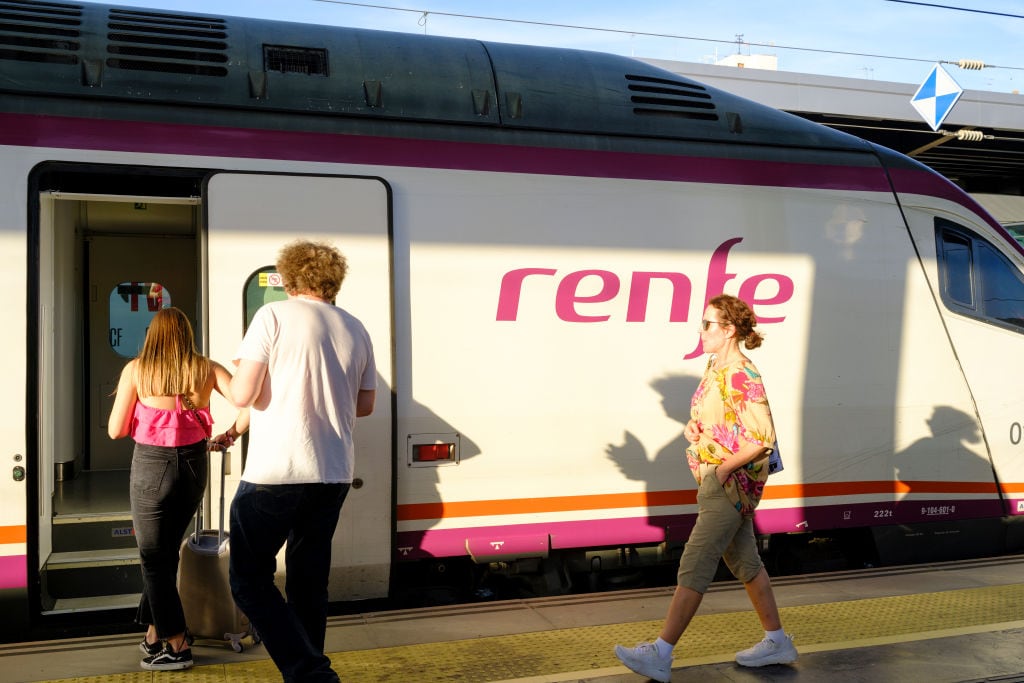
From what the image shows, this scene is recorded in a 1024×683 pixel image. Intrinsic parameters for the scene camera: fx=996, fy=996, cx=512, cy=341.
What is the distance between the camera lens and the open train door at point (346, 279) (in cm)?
457

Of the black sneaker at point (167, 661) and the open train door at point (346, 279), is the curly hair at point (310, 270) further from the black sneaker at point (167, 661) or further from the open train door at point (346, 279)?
the black sneaker at point (167, 661)

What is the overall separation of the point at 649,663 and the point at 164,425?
2161 mm

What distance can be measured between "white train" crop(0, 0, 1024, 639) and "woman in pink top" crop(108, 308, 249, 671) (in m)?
0.55

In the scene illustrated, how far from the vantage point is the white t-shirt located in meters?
3.44

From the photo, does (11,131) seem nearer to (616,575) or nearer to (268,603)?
(268,603)

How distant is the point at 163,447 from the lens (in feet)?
13.2

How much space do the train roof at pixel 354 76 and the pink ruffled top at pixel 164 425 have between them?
1.49 meters

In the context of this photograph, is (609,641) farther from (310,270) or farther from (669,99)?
(669,99)

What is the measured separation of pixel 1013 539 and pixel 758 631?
244 centimetres

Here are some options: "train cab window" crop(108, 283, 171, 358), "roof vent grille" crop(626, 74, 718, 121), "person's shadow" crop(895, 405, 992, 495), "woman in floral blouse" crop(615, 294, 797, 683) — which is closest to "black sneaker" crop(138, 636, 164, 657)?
"woman in floral blouse" crop(615, 294, 797, 683)

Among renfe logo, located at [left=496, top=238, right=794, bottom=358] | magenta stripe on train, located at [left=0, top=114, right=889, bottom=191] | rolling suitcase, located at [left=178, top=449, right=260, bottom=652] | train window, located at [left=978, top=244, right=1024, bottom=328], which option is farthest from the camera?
train window, located at [left=978, top=244, right=1024, bottom=328]

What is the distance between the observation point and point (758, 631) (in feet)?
15.2

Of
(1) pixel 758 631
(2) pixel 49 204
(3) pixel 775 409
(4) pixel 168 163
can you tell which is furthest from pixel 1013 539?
(2) pixel 49 204

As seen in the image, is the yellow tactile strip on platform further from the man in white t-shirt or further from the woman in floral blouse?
the man in white t-shirt
